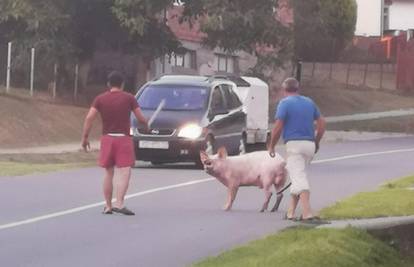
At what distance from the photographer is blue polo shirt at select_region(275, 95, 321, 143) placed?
1258 centimetres

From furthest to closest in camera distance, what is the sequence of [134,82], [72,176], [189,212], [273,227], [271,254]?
[134,82] → [72,176] → [189,212] → [273,227] → [271,254]

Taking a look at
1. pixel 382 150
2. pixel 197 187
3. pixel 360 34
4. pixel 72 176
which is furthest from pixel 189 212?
pixel 360 34

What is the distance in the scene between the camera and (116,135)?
1341 cm

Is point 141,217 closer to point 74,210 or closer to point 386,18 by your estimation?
point 74,210

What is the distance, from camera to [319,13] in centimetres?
4141

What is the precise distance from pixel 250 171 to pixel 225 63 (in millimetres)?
31976

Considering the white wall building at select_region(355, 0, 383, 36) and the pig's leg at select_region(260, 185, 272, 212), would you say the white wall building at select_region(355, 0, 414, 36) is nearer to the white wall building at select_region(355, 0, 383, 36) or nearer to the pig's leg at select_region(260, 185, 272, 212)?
the white wall building at select_region(355, 0, 383, 36)

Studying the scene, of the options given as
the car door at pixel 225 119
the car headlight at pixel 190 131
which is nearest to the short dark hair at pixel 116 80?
the car headlight at pixel 190 131

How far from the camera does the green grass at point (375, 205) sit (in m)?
12.9

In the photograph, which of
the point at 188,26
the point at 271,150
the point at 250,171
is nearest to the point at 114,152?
the point at 250,171

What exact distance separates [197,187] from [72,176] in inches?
104

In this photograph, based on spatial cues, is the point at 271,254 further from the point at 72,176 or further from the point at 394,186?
the point at 72,176

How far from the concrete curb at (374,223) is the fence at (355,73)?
38.0m

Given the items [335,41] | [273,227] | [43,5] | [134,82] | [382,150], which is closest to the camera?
[273,227]
